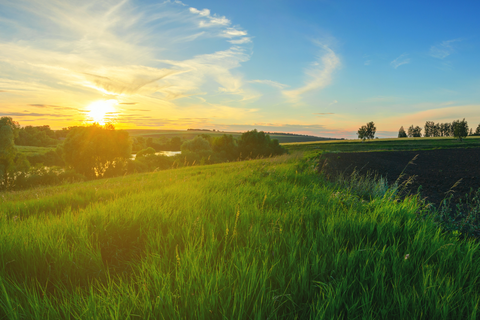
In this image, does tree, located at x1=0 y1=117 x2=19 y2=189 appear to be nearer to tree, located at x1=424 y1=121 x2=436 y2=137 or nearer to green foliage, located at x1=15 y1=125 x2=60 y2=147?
green foliage, located at x1=15 y1=125 x2=60 y2=147

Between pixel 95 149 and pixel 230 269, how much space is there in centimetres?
5051

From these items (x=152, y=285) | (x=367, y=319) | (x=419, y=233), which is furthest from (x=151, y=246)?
(x=419, y=233)

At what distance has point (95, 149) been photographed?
1686 inches

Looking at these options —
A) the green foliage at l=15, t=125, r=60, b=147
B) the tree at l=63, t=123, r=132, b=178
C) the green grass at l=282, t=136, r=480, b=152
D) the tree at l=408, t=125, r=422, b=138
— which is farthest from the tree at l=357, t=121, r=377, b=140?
the green foliage at l=15, t=125, r=60, b=147

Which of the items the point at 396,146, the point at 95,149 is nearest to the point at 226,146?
the point at 95,149

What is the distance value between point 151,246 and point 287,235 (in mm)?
1650

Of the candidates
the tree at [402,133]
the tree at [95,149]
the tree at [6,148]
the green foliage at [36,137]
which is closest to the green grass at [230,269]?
the tree at [6,148]

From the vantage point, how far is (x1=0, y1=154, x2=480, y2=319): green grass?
1.58 metres

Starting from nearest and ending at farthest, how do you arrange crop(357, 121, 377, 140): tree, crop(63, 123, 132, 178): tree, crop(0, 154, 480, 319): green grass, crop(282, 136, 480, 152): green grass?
crop(0, 154, 480, 319): green grass, crop(63, 123, 132, 178): tree, crop(282, 136, 480, 152): green grass, crop(357, 121, 377, 140): tree

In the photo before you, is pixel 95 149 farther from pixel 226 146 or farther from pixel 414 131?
pixel 414 131

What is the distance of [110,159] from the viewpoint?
44906 mm

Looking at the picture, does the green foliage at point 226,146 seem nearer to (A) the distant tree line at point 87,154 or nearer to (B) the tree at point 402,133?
(A) the distant tree line at point 87,154

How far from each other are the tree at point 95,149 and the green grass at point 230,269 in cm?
4808

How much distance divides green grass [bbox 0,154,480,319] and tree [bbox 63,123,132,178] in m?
48.1
